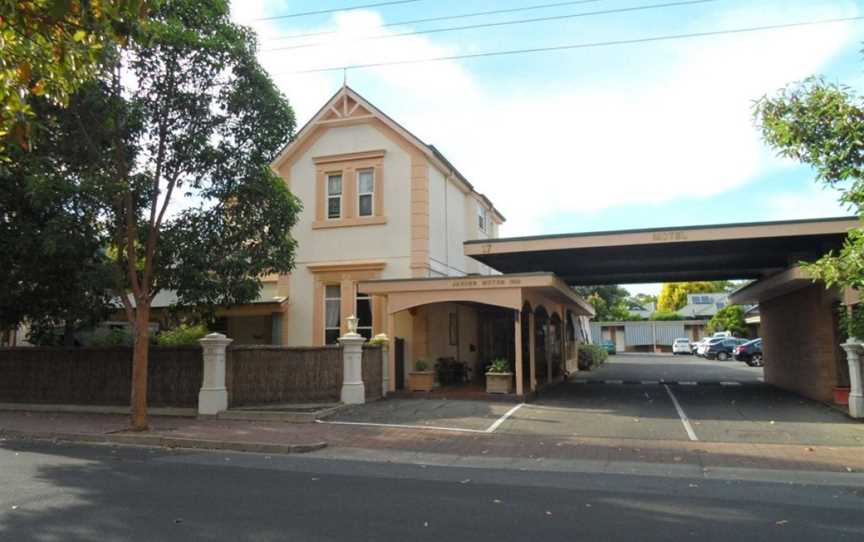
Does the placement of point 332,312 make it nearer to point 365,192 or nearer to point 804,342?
point 365,192

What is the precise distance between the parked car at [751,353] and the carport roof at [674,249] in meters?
14.7

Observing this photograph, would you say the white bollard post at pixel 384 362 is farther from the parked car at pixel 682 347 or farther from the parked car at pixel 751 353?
the parked car at pixel 682 347

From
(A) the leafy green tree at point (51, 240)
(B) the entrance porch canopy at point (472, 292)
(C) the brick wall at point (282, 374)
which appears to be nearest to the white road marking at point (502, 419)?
(B) the entrance porch canopy at point (472, 292)

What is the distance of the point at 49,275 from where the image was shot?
49.4 feet

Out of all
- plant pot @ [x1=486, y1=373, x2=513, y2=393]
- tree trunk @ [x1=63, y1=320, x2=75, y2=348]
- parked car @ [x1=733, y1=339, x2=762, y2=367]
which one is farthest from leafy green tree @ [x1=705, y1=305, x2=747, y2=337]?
tree trunk @ [x1=63, y1=320, x2=75, y2=348]

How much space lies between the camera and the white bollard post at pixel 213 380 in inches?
565

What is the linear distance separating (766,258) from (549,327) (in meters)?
7.09

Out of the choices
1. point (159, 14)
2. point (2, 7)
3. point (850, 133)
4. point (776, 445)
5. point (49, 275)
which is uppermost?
point (159, 14)

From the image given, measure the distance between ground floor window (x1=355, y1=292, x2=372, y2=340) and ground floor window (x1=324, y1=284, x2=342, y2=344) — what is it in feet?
1.86

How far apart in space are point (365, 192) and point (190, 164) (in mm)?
7427

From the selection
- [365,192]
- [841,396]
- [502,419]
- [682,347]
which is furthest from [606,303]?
[502,419]

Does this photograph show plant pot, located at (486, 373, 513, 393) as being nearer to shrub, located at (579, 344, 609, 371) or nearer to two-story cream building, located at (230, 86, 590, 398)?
two-story cream building, located at (230, 86, 590, 398)

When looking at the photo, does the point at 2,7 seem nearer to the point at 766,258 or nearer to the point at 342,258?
the point at 342,258

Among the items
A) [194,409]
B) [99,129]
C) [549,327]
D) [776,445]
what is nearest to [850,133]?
[776,445]
